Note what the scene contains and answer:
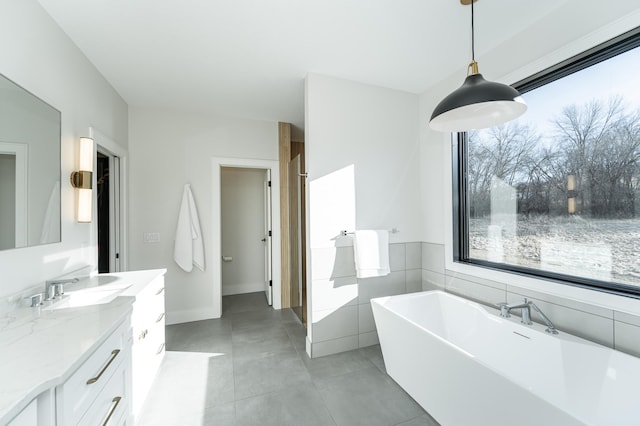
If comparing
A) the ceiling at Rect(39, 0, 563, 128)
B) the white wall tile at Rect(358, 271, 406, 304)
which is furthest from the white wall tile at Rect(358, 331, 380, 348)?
the ceiling at Rect(39, 0, 563, 128)

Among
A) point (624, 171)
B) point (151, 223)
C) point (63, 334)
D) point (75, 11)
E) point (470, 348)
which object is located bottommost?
point (470, 348)

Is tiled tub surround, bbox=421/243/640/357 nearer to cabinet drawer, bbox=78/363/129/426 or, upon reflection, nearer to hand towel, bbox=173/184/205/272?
cabinet drawer, bbox=78/363/129/426

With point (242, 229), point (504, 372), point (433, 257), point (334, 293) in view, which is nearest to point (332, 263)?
point (334, 293)

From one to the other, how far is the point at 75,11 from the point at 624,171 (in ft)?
11.4

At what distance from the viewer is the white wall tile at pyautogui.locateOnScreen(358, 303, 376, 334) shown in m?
2.54

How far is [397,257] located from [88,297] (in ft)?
8.28

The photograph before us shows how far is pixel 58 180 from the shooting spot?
1.67 m

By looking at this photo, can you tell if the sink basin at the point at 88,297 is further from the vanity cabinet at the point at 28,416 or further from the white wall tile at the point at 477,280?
the white wall tile at the point at 477,280

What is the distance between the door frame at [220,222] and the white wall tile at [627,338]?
3.11m

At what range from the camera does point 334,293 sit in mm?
2445

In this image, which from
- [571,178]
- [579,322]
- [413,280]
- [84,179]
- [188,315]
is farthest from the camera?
[188,315]

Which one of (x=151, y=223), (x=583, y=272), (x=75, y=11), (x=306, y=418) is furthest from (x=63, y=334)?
(x=583, y=272)

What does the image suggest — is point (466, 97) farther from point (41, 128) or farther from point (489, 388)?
point (41, 128)

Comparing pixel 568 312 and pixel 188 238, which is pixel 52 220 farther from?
pixel 568 312
